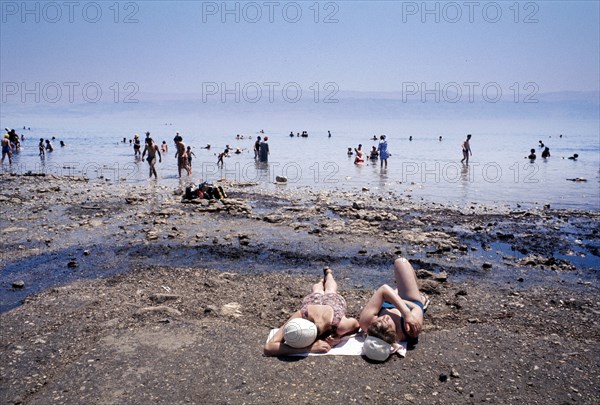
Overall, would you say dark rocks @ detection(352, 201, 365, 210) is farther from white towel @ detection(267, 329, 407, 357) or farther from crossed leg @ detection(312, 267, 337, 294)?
white towel @ detection(267, 329, 407, 357)

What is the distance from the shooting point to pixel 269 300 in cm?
756

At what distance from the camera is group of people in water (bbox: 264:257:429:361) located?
18.4ft

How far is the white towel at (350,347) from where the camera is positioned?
571cm

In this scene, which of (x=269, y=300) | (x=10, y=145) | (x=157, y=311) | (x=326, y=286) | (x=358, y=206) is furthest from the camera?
(x=10, y=145)

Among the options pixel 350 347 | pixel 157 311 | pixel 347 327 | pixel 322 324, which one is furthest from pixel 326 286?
pixel 157 311

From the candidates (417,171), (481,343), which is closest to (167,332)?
(481,343)

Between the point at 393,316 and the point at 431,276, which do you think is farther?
the point at 431,276

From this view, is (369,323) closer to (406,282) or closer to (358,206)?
(406,282)

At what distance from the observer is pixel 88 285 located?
8.12 m

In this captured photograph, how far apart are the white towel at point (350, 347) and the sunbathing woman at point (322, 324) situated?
0.18ft

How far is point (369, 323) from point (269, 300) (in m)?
2.14

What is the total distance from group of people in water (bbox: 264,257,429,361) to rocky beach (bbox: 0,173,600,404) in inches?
7.5

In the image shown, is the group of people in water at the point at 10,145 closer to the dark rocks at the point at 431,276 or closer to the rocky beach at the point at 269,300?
the rocky beach at the point at 269,300

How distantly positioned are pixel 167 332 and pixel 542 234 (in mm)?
10249
